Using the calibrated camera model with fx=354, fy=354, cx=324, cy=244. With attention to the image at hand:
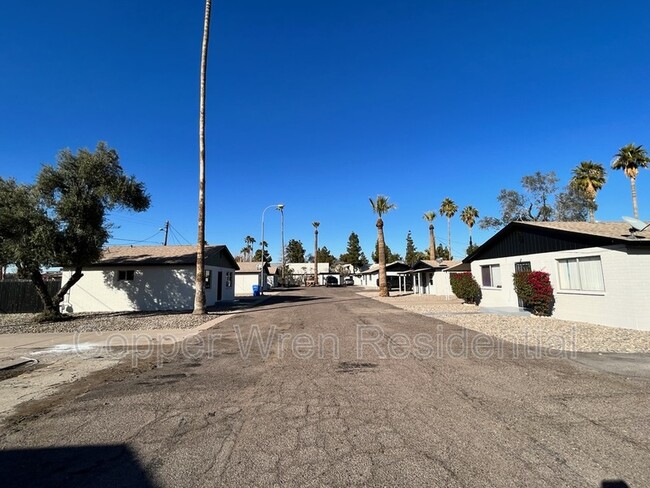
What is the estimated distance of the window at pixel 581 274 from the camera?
13.2 m

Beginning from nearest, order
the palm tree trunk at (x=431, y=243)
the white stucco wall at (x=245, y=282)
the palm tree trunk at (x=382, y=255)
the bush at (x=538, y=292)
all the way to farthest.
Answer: the bush at (x=538, y=292)
the palm tree trunk at (x=382, y=255)
the white stucco wall at (x=245, y=282)
the palm tree trunk at (x=431, y=243)

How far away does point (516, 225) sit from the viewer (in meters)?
18.2

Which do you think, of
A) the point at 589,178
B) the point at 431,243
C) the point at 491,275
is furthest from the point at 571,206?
the point at 491,275

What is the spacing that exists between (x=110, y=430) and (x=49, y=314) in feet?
53.2

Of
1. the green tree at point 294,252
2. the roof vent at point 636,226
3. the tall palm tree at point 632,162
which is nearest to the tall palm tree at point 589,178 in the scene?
the tall palm tree at point 632,162

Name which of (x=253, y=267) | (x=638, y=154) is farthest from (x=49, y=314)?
(x=638, y=154)

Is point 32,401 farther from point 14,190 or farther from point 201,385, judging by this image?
point 14,190

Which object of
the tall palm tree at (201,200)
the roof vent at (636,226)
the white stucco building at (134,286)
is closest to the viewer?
the roof vent at (636,226)

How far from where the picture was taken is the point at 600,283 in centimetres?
1309

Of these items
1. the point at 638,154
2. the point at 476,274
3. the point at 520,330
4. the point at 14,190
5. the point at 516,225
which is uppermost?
the point at 638,154

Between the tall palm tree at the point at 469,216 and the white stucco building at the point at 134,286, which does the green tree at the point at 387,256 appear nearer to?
the tall palm tree at the point at 469,216

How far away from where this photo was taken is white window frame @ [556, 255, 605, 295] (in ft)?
42.9

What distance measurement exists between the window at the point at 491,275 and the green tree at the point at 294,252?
83328mm

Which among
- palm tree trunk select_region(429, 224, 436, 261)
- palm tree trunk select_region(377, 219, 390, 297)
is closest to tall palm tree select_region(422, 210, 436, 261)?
palm tree trunk select_region(429, 224, 436, 261)
